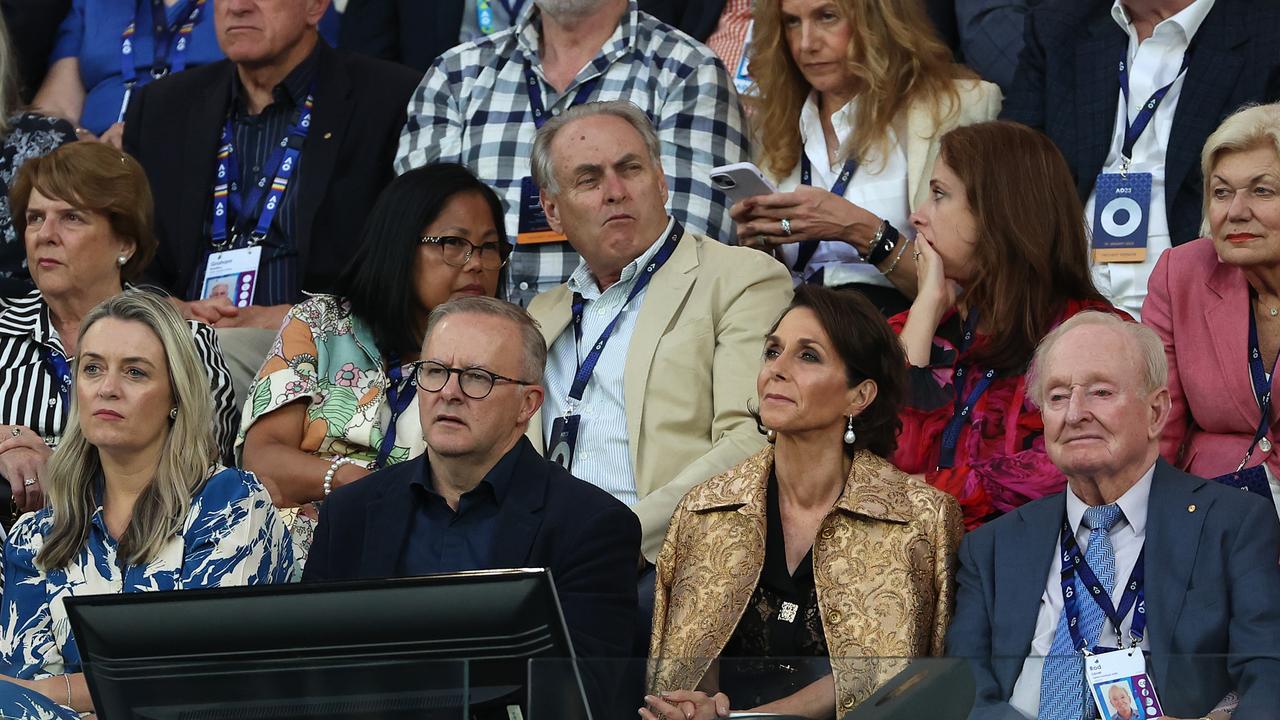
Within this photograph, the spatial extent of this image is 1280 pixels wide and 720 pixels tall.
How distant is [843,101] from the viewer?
478 cm

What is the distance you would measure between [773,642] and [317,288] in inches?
73.2

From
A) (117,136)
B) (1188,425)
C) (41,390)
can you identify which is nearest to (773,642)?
(1188,425)

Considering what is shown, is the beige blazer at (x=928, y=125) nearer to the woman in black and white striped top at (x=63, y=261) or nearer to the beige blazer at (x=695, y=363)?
the beige blazer at (x=695, y=363)

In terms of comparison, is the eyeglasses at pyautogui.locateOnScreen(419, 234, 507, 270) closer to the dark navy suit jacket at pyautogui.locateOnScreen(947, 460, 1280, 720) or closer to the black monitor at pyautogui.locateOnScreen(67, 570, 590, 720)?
the dark navy suit jacket at pyautogui.locateOnScreen(947, 460, 1280, 720)

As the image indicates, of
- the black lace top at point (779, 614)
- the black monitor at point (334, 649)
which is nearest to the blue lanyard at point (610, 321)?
the black lace top at point (779, 614)

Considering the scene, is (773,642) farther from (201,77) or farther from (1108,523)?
(201,77)

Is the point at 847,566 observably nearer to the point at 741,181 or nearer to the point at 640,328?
the point at 640,328

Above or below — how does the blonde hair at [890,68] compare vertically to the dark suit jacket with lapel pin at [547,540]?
above

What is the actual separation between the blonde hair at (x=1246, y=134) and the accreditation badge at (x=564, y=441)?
4.96 feet

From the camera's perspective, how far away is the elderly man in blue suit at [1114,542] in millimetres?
3020

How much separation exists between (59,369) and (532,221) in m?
1.32

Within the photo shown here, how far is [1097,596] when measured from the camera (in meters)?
3.12

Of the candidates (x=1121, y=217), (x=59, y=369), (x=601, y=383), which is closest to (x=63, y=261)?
(x=59, y=369)

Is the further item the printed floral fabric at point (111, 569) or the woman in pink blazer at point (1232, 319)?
the woman in pink blazer at point (1232, 319)
